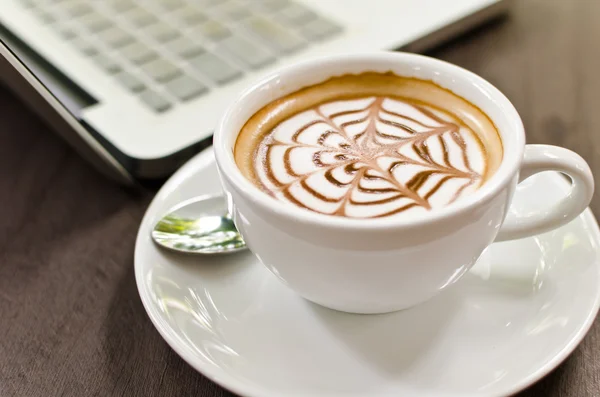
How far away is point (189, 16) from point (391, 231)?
75 centimetres

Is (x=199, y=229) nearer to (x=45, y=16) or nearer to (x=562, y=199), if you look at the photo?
(x=562, y=199)

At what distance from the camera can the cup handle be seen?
0.52 meters

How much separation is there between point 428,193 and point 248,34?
590mm

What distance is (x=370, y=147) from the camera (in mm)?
586

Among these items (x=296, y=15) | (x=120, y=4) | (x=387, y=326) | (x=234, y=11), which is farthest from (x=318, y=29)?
(x=387, y=326)

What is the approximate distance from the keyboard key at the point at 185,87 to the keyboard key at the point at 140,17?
21 cm

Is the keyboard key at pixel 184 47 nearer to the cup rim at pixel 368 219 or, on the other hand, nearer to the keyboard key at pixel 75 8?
the keyboard key at pixel 75 8

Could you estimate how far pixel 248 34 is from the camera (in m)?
1.01

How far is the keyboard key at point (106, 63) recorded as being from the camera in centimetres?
93

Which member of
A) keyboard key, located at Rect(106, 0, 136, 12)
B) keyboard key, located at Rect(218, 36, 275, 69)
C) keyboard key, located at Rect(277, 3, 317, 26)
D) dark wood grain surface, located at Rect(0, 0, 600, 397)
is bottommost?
dark wood grain surface, located at Rect(0, 0, 600, 397)

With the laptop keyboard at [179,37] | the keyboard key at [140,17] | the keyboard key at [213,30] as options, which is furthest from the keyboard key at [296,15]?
the keyboard key at [140,17]

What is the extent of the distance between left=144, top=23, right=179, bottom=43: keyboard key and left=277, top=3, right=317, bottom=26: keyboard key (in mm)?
186

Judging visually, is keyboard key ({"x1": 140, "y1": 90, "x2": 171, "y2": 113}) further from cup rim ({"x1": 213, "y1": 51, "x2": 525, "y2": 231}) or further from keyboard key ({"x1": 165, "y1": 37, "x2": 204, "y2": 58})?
cup rim ({"x1": 213, "y1": 51, "x2": 525, "y2": 231})

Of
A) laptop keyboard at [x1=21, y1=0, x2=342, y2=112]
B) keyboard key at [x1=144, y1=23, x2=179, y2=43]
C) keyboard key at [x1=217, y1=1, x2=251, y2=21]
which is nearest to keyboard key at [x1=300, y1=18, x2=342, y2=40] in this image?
laptop keyboard at [x1=21, y1=0, x2=342, y2=112]
